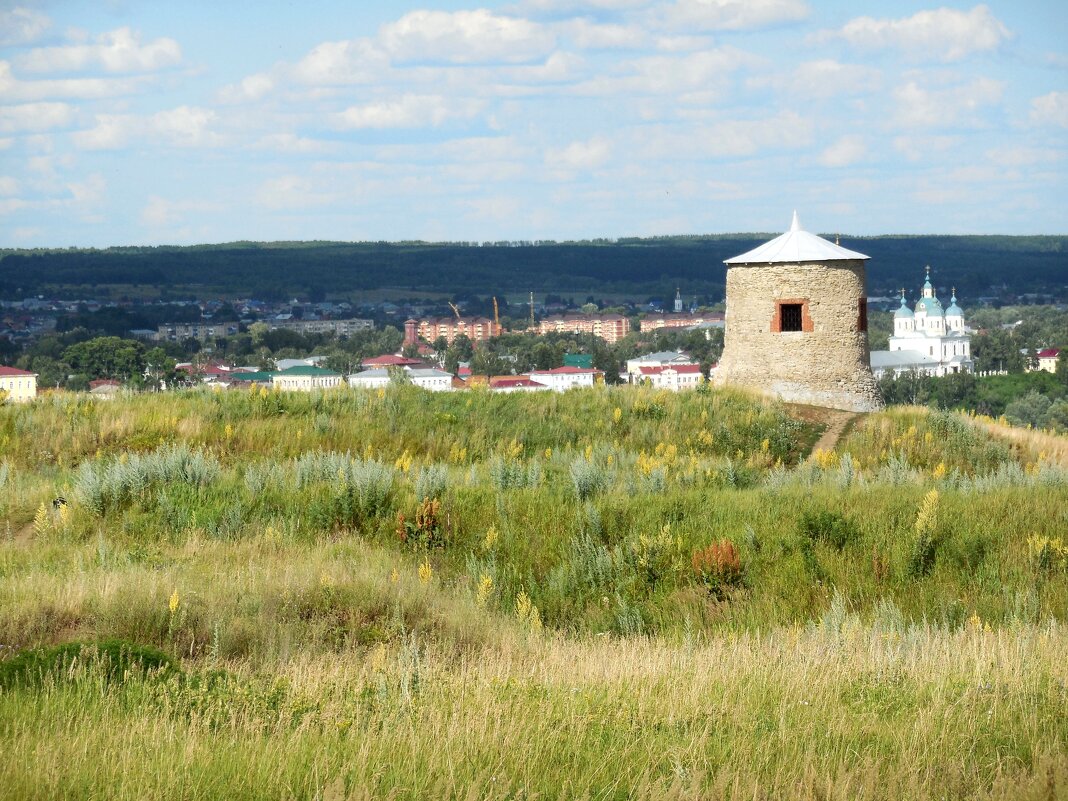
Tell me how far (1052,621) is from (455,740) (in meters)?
4.25

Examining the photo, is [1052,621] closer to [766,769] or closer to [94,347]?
[766,769]

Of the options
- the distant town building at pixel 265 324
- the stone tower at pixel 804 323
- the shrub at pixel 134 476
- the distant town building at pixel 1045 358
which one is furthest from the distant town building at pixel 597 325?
the shrub at pixel 134 476

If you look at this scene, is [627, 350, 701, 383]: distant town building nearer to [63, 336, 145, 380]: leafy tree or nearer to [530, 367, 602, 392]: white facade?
[530, 367, 602, 392]: white facade

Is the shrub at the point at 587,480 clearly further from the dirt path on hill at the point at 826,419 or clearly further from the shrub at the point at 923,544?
the dirt path on hill at the point at 826,419

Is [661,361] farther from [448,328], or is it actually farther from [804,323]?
[804,323]

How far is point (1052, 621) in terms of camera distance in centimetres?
770

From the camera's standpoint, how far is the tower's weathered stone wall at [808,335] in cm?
2297

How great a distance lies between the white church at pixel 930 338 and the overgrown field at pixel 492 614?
A: 105 metres

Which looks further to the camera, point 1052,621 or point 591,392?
point 591,392

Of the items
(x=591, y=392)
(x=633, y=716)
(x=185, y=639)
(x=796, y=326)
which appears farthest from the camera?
(x=796, y=326)

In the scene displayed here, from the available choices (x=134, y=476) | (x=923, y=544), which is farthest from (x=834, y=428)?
(x=134, y=476)

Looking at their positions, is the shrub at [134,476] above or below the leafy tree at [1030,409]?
above

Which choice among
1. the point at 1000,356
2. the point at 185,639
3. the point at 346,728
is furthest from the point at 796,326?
the point at 1000,356

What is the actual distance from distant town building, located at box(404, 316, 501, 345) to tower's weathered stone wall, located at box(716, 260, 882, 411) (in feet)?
372
